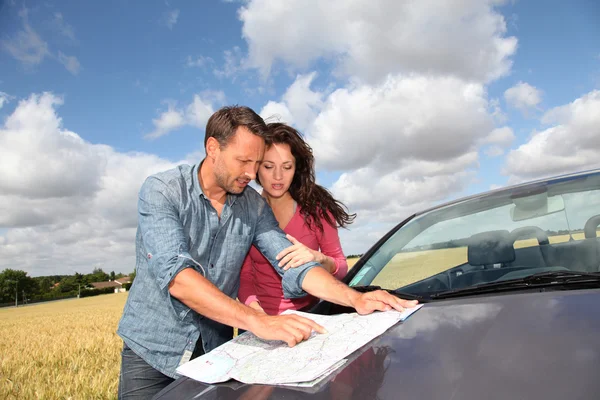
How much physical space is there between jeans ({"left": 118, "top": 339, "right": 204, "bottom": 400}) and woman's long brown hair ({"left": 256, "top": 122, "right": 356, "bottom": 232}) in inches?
51.7

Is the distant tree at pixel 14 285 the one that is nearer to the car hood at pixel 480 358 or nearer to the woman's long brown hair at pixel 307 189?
the woman's long brown hair at pixel 307 189

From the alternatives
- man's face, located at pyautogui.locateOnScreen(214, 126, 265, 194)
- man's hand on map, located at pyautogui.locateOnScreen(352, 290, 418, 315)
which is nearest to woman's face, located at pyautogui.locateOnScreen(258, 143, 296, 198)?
man's face, located at pyautogui.locateOnScreen(214, 126, 265, 194)

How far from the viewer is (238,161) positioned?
2.14 m

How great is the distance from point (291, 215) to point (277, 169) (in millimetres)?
359

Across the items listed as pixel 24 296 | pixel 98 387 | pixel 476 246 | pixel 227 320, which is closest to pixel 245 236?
pixel 227 320

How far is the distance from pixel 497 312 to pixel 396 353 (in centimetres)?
38

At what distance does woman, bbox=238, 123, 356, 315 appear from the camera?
2.73 metres

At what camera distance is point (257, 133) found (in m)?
2.19

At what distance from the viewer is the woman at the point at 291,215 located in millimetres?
2727

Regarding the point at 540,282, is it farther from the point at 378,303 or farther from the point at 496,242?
the point at 378,303

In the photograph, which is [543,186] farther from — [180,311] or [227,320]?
[180,311]

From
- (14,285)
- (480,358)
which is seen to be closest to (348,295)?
(480,358)

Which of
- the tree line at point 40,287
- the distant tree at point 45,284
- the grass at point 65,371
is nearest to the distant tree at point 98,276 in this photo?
the tree line at point 40,287

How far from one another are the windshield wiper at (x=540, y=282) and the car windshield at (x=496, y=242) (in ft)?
0.25
